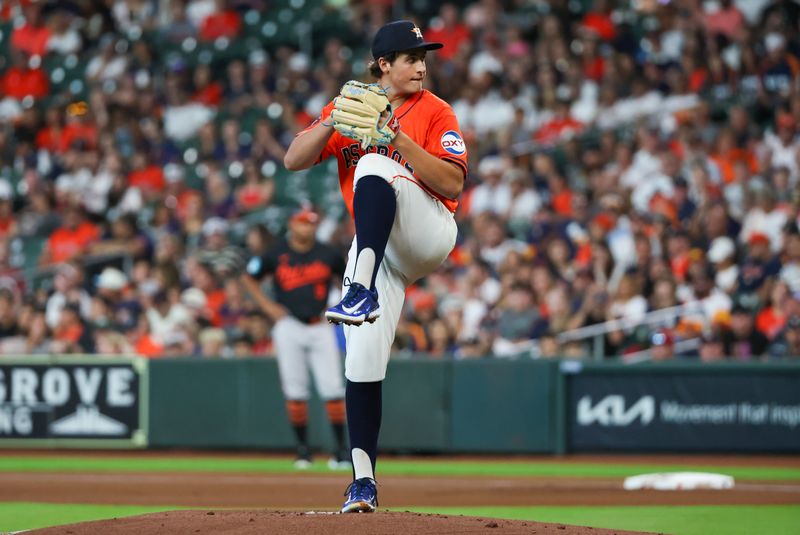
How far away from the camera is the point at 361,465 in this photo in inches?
219

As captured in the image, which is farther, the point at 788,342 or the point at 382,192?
the point at 788,342

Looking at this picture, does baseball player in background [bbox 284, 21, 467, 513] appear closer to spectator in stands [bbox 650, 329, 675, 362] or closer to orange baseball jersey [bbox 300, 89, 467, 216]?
orange baseball jersey [bbox 300, 89, 467, 216]

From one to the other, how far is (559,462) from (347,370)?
6.69 meters

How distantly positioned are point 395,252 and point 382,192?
36 centimetres

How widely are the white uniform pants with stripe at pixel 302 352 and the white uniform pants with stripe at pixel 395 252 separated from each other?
5735 mm

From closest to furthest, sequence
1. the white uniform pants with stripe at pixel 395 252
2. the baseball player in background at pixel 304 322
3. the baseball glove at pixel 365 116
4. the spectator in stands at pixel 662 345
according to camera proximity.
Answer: the baseball glove at pixel 365 116, the white uniform pants with stripe at pixel 395 252, the baseball player in background at pixel 304 322, the spectator in stands at pixel 662 345

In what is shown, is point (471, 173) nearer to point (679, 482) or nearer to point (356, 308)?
point (679, 482)

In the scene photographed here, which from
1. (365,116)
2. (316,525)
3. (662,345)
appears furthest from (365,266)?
(662,345)

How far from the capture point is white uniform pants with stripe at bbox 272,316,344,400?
11406 millimetres

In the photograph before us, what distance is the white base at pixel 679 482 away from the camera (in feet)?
29.0

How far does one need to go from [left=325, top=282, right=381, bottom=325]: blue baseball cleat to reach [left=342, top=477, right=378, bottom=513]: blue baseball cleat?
28.4 inches

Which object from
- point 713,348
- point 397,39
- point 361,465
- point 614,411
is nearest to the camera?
point 361,465

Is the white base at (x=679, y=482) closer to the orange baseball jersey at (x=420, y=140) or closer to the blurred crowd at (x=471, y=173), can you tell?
the blurred crowd at (x=471, y=173)

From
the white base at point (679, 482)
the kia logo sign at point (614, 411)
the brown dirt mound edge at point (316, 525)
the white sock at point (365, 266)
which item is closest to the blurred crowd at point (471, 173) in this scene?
the kia logo sign at point (614, 411)
